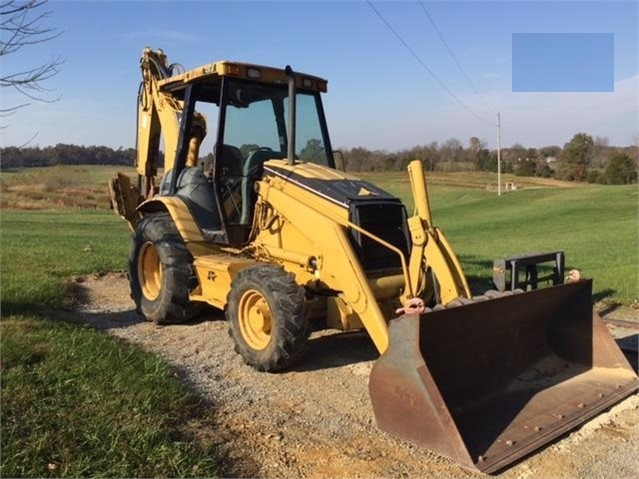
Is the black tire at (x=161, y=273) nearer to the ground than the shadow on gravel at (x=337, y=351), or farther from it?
farther from it

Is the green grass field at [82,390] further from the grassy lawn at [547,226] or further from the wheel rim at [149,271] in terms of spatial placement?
the wheel rim at [149,271]

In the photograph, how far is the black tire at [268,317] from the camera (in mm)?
5438

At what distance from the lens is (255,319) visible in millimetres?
5918

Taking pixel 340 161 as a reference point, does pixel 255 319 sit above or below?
below

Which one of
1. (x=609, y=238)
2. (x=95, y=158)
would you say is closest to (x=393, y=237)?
(x=609, y=238)

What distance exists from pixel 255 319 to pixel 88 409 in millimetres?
1954

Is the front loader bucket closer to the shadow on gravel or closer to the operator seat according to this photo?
the shadow on gravel

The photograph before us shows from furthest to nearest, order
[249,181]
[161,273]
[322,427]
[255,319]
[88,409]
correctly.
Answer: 1. [161,273]
2. [249,181]
3. [255,319]
4. [322,427]
5. [88,409]

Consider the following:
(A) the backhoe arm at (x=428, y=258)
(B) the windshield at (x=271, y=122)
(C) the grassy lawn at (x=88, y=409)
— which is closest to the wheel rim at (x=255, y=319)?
(C) the grassy lawn at (x=88, y=409)

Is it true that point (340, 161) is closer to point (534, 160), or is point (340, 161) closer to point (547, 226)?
point (547, 226)

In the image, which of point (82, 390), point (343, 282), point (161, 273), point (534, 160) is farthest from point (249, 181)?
point (534, 160)

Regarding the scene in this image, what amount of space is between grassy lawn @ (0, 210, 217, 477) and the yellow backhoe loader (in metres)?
1.13

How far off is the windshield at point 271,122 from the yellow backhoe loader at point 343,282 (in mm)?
17

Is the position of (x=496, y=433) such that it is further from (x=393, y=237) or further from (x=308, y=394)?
(x=393, y=237)
